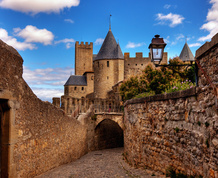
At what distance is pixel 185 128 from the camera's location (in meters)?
5.07

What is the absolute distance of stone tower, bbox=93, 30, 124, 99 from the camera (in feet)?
125

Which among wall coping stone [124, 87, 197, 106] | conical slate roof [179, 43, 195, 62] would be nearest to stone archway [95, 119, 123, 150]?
wall coping stone [124, 87, 197, 106]

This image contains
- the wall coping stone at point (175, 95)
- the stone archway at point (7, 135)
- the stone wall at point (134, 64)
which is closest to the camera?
the wall coping stone at point (175, 95)

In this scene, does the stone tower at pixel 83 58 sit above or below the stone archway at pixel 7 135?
above

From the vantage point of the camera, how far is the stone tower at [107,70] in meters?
38.0

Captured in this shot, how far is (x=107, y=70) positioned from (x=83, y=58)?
703 inches

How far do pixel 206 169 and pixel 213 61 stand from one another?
1754 millimetres

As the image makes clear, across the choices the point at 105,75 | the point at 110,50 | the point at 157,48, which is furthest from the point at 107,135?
the point at 110,50

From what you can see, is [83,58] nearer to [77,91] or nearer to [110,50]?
[77,91]

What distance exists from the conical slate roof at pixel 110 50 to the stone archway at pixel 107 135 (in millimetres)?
19990

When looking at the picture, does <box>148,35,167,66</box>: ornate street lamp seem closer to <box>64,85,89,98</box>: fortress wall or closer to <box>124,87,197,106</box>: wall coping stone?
<box>124,87,197,106</box>: wall coping stone

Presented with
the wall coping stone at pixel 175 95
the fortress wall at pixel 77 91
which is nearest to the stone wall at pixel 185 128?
the wall coping stone at pixel 175 95

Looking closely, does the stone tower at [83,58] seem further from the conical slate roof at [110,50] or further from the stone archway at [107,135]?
the stone archway at [107,135]

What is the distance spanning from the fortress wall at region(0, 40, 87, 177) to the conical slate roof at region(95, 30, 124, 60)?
101 feet
